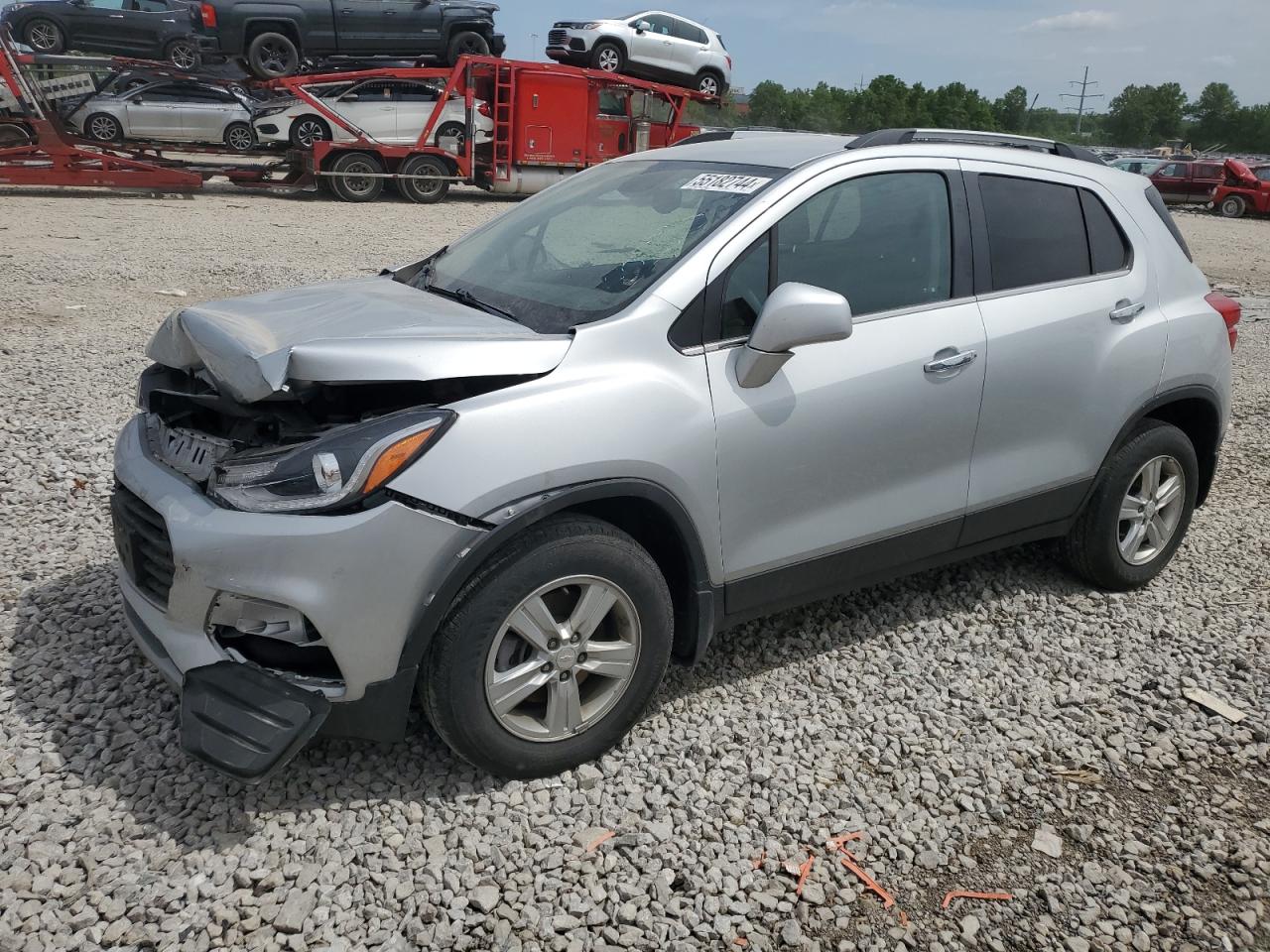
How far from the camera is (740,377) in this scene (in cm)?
310

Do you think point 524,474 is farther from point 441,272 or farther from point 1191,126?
point 1191,126

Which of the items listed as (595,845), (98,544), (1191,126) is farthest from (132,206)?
(1191,126)

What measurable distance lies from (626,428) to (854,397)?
85 cm

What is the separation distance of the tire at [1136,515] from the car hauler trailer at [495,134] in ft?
52.6

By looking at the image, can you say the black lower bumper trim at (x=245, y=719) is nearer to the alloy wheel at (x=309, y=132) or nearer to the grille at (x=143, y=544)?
the grille at (x=143, y=544)

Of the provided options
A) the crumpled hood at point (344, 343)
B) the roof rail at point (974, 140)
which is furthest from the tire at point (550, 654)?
the roof rail at point (974, 140)

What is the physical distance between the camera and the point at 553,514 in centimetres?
284

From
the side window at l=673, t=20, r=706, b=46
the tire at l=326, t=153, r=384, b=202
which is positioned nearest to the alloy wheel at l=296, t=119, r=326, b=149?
the tire at l=326, t=153, r=384, b=202

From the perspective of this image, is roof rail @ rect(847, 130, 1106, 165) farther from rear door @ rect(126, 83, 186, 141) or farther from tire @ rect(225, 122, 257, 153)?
rear door @ rect(126, 83, 186, 141)

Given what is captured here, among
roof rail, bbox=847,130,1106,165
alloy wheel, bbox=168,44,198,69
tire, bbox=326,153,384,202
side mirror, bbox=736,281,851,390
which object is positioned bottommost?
tire, bbox=326,153,384,202

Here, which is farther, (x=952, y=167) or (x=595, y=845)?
(x=952, y=167)

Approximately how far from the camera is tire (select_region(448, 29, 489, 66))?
61.3 feet

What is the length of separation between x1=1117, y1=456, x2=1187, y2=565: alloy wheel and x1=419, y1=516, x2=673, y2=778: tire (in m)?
2.32

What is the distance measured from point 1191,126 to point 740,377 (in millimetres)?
96395
